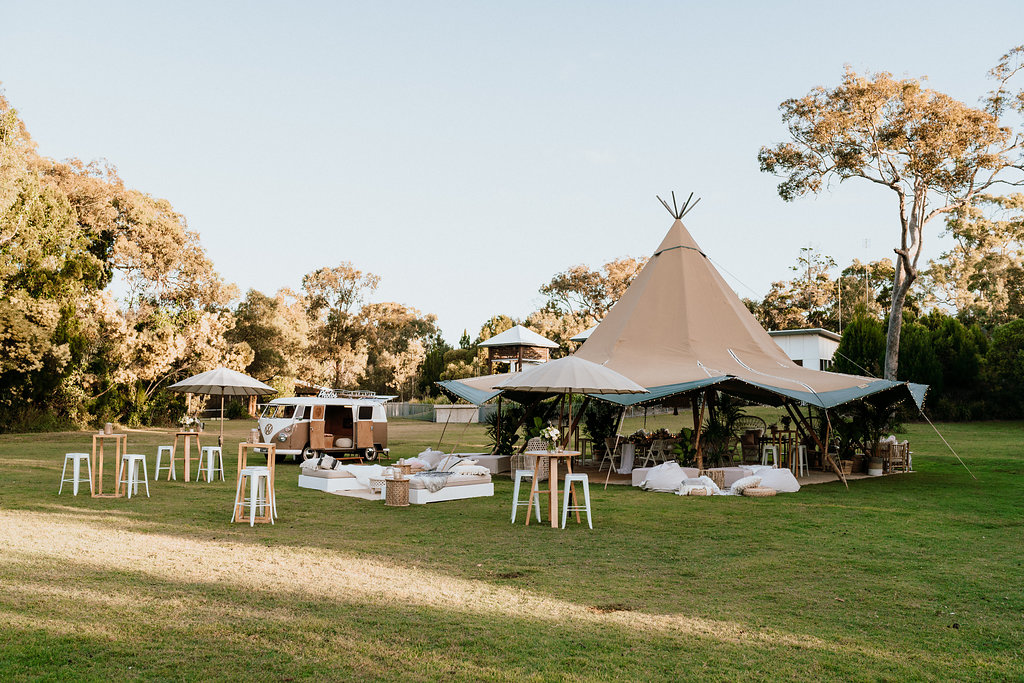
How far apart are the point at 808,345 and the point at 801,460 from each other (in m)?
26.7

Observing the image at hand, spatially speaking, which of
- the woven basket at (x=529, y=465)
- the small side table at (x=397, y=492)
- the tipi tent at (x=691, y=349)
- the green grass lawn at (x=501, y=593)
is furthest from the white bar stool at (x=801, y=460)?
the small side table at (x=397, y=492)

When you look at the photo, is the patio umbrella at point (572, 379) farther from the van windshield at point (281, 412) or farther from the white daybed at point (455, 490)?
the van windshield at point (281, 412)

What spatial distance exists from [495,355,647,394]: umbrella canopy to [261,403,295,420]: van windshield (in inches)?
305

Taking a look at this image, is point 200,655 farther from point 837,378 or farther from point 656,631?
point 837,378

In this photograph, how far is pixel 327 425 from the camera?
57.1ft

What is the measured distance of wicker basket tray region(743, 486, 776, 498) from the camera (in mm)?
11641

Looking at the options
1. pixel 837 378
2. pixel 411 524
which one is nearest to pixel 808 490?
pixel 837 378

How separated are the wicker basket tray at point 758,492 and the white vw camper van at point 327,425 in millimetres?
8129

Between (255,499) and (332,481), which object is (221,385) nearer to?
(332,481)

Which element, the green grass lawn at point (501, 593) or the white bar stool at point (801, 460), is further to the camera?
the white bar stool at point (801, 460)

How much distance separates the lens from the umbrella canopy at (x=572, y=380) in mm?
9516

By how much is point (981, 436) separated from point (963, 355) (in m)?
7.32

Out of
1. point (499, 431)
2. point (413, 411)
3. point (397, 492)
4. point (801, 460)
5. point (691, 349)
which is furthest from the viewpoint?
point (413, 411)

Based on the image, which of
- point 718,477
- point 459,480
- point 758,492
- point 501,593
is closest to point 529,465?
point 459,480
